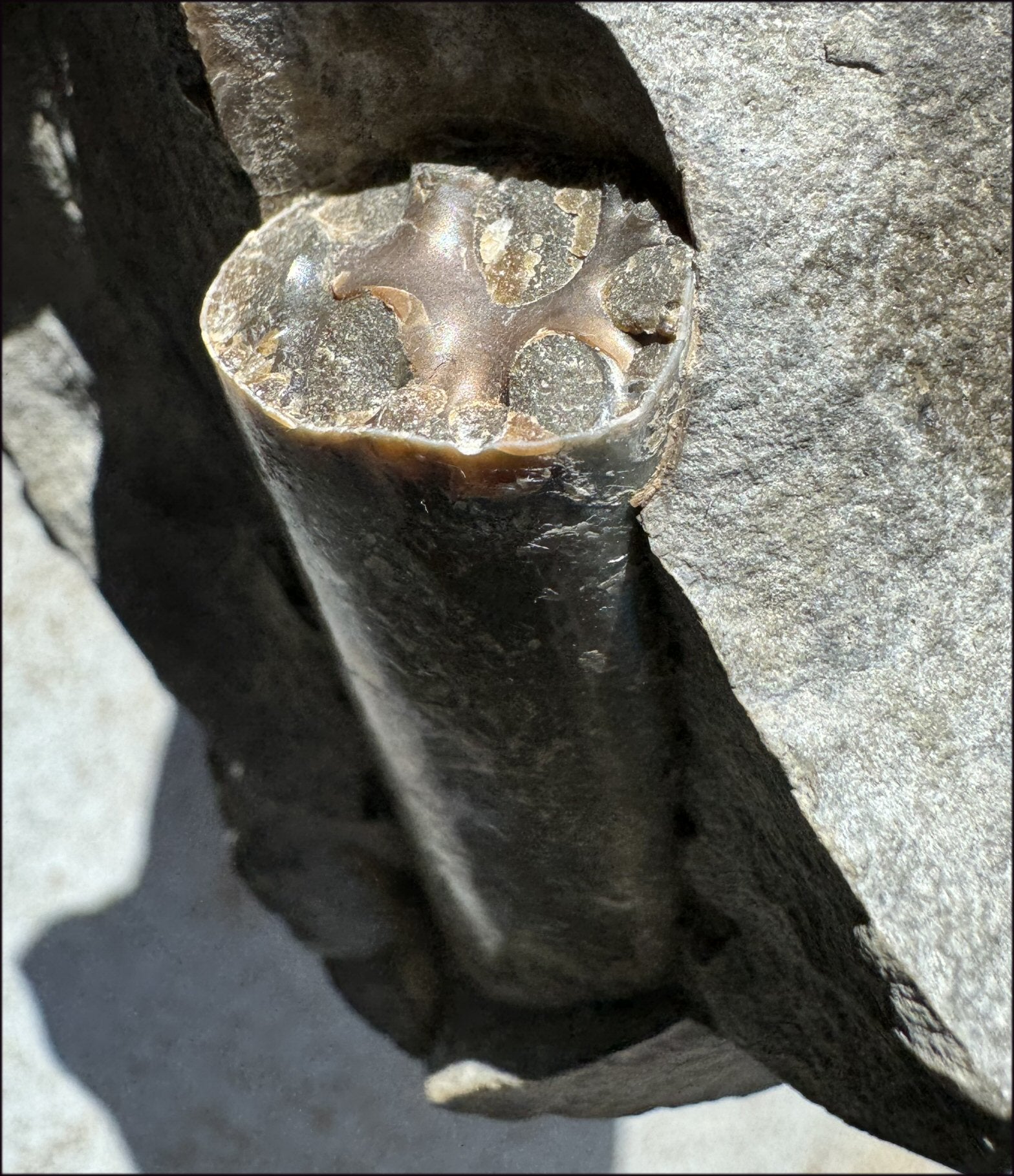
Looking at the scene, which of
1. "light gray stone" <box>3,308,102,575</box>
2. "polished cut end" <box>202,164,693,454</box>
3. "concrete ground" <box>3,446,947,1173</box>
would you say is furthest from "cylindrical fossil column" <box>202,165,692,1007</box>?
"concrete ground" <box>3,446,947,1173</box>

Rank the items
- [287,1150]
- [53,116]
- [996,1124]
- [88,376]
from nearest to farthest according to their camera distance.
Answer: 1. [996,1124]
2. [53,116]
3. [88,376]
4. [287,1150]

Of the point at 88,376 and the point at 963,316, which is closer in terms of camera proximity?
the point at 963,316

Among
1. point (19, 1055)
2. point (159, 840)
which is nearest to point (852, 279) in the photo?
point (159, 840)

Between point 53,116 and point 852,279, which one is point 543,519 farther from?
point 53,116

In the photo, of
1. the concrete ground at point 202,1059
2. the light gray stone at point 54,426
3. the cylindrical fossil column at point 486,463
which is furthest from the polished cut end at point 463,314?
the concrete ground at point 202,1059

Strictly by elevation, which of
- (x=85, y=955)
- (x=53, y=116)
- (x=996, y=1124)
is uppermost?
(x=53, y=116)

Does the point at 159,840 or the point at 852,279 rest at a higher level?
Result: the point at 852,279

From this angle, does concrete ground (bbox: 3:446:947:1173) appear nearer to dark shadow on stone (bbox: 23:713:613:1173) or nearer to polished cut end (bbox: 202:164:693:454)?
dark shadow on stone (bbox: 23:713:613:1173)

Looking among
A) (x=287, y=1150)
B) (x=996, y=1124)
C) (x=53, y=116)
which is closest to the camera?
(x=996, y=1124)
